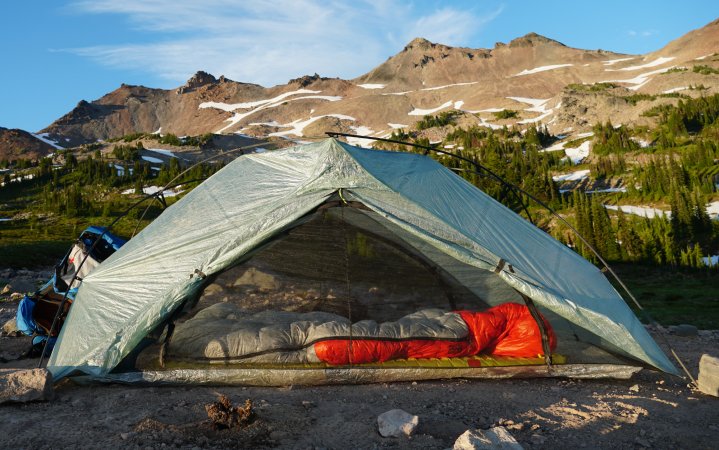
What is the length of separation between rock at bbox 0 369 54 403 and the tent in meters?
0.50

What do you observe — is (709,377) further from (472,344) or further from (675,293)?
(675,293)

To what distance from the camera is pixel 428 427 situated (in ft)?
18.5

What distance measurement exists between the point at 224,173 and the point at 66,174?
277 feet

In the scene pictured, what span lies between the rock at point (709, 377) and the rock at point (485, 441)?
12.5 ft

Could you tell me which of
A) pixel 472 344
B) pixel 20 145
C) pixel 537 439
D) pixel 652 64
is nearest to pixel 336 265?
pixel 472 344

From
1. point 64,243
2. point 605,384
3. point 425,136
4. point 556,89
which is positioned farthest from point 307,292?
point 556,89

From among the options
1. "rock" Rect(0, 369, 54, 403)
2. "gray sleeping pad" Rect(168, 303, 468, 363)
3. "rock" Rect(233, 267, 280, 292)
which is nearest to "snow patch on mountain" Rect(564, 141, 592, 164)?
"gray sleeping pad" Rect(168, 303, 468, 363)

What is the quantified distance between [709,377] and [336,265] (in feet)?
18.8

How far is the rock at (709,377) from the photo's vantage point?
6785 millimetres

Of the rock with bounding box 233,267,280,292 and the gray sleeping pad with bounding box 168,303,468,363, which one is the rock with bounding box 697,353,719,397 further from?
the rock with bounding box 233,267,280,292

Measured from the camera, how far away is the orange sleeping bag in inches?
299

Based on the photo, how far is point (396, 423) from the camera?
5.43 m

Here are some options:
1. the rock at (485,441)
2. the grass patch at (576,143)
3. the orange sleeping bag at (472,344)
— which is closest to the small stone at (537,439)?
the rock at (485,441)

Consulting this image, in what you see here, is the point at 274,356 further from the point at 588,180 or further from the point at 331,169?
the point at 588,180
